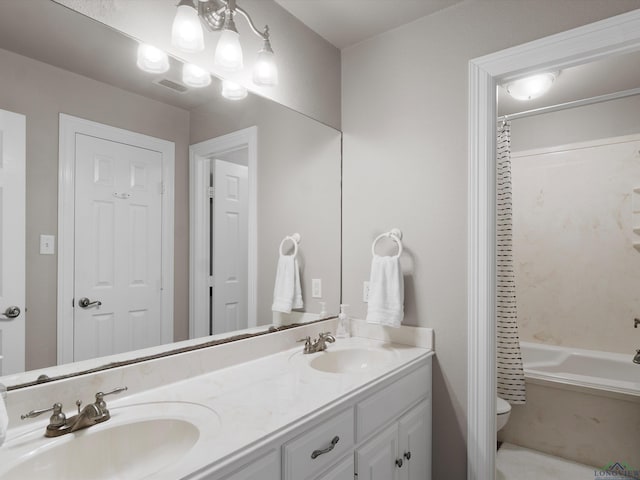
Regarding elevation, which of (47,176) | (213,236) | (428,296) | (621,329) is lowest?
(621,329)

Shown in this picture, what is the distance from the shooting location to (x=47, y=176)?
108 centimetres

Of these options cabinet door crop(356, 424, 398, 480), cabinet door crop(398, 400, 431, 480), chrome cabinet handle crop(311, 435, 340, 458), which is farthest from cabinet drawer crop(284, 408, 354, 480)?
cabinet door crop(398, 400, 431, 480)

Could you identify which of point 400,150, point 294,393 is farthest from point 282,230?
point 294,393

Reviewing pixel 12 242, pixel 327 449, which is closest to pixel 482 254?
pixel 327 449

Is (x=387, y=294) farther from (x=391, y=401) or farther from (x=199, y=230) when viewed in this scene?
(x=199, y=230)

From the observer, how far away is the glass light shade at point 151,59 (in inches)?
50.9

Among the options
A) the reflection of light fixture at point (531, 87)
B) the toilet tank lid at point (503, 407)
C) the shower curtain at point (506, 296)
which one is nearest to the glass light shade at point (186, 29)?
the shower curtain at point (506, 296)

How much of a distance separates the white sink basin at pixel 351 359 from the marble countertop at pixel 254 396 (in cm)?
7

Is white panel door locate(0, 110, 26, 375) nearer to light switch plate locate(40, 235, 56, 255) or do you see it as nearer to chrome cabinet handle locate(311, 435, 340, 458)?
light switch plate locate(40, 235, 56, 255)

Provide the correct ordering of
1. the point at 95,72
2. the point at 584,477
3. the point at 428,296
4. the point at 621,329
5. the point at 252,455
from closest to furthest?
the point at 252,455, the point at 95,72, the point at 428,296, the point at 584,477, the point at 621,329

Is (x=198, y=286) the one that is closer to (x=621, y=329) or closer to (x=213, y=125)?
(x=213, y=125)

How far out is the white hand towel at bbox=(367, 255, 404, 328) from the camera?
1818 millimetres

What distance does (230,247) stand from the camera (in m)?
1.65

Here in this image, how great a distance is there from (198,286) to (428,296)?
1.05 meters
